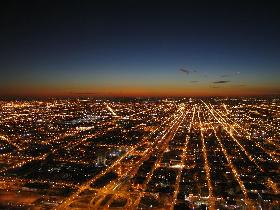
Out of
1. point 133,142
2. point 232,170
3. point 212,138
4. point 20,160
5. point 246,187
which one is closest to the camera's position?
point 246,187

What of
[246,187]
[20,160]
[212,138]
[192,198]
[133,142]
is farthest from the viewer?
[212,138]

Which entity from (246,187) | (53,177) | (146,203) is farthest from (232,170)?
(53,177)

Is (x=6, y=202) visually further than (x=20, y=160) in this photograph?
No

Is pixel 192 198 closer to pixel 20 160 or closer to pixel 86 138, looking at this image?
pixel 20 160

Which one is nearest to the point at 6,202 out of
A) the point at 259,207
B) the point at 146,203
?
the point at 146,203

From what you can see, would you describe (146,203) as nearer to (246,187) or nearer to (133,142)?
(246,187)

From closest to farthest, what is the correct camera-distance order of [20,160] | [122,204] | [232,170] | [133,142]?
[122,204]
[232,170]
[20,160]
[133,142]

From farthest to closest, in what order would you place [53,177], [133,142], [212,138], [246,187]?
[212,138] < [133,142] < [53,177] < [246,187]

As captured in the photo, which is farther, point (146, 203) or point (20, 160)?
point (20, 160)
